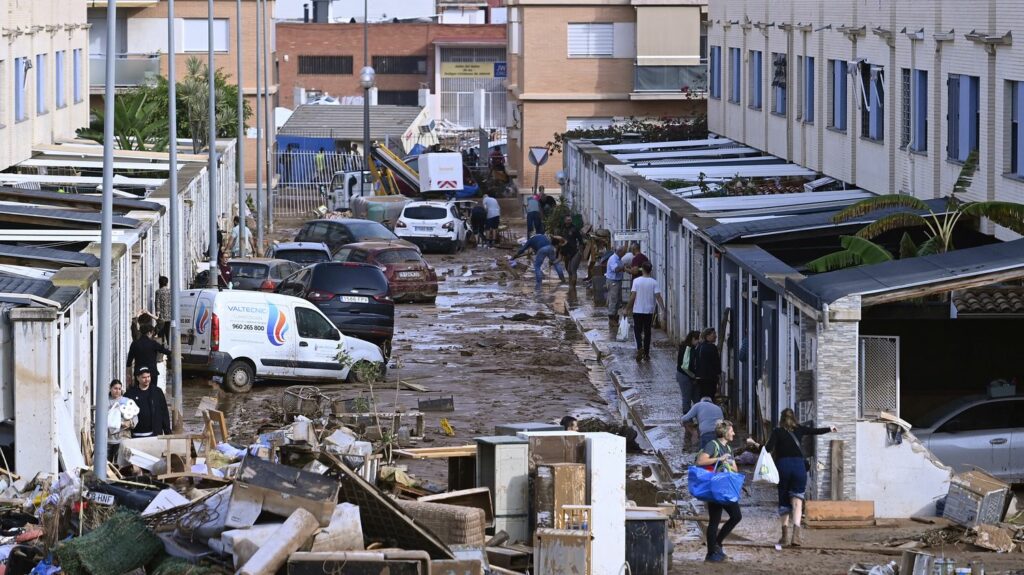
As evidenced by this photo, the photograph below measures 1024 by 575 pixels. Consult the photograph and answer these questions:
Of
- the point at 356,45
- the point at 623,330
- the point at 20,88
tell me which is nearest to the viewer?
the point at 623,330

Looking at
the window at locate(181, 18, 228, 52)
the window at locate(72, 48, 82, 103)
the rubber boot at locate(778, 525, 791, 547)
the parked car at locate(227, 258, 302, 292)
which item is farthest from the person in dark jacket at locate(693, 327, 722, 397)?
the window at locate(181, 18, 228, 52)

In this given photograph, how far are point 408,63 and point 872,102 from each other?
68.5 meters

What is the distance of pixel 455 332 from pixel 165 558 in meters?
19.5

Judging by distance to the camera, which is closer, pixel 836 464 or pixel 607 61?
pixel 836 464

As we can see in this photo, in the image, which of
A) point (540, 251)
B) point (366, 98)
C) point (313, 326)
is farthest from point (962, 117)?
point (366, 98)

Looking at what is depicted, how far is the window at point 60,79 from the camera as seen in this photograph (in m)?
43.0

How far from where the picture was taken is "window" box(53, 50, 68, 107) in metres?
43.0

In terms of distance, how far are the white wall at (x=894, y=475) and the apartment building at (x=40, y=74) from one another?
807 inches

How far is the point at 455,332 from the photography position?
3266 cm

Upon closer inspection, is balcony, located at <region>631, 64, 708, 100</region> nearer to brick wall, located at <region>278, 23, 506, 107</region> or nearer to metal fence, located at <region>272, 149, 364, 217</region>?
metal fence, located at <region>272, 149, 364, 217</region>

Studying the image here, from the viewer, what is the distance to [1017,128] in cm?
2183

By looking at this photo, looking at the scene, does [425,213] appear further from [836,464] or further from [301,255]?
[836,464]

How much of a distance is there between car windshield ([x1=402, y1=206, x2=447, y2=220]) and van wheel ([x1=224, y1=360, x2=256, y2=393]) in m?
20.9

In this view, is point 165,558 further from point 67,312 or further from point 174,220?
point 174,220
